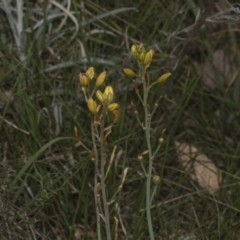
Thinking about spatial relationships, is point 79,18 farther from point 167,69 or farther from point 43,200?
point 43,200

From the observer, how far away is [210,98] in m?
3.33

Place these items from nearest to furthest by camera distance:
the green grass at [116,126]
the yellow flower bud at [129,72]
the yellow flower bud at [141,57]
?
the yellow flower bud at [141,57] < the yellow flower bud at [129,72] < the green grass at [116,126]

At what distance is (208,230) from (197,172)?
1.47 feet

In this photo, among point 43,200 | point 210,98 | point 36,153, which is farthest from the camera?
point 210,98

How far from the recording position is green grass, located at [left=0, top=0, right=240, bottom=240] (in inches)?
105

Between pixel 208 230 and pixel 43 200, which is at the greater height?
pixel 43 200

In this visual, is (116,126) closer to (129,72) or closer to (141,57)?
(129,72)

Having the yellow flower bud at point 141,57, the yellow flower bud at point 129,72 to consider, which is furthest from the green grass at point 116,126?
the yellow flower bud at point 141,57

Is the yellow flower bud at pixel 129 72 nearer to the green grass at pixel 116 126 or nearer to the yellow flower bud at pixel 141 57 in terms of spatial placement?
the yellow flower bud at pixel 141 57

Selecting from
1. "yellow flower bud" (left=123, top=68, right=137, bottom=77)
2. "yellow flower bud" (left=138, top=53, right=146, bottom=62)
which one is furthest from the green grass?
"yellow flower bud" (left=138, top=53, right=146, bottom=62)

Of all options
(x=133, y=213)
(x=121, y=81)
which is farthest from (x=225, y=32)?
(x=133, y=213)

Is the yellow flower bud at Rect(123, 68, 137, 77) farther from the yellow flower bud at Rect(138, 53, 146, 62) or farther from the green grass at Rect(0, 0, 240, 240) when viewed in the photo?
the green grass at Rect(0, 0, 240, 240)

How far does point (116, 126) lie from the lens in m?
2.90

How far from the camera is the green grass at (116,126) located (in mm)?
2676
